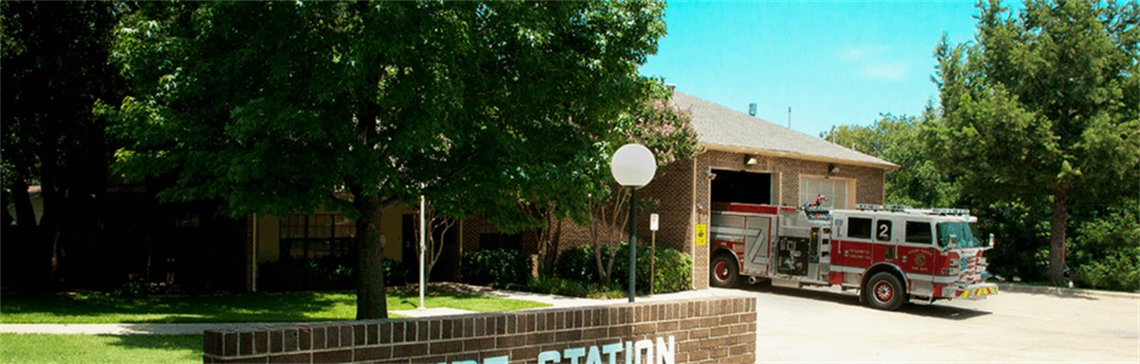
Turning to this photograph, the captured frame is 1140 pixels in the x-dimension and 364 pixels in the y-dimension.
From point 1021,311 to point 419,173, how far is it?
14.6 meters

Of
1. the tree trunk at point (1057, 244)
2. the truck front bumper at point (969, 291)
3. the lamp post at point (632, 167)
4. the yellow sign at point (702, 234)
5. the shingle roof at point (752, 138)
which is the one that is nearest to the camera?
the lamp post at point (632, 167)

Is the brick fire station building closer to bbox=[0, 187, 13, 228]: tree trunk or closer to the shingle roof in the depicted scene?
the shingle roof

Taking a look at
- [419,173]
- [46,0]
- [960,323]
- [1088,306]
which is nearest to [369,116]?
[419,173]

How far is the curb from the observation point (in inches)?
850

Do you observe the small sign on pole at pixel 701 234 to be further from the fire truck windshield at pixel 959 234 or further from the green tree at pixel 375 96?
the green tree at pixel 375 96

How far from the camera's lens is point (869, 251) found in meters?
17.6

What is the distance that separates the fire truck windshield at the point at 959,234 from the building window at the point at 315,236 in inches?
532

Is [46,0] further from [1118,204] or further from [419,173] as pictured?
[1118,204]

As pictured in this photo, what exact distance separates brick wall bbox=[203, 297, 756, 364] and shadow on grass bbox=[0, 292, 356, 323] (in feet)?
28.0

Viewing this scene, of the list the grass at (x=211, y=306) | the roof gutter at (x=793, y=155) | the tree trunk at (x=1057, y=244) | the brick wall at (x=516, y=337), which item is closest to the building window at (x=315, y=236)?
the grass at (x=211, y=306)

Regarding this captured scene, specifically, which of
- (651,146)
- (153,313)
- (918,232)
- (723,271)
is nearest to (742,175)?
(723,271)

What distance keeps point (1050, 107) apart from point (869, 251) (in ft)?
31.1

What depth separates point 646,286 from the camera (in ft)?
64.9

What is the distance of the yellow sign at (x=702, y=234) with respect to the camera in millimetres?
20891
